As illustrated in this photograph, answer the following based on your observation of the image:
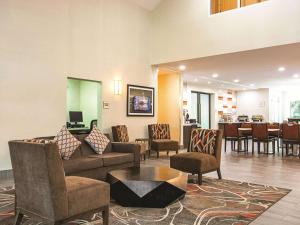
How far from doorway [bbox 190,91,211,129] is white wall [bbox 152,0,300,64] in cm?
533

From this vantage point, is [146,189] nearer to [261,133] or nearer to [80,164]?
[80,164]

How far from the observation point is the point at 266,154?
322 inches

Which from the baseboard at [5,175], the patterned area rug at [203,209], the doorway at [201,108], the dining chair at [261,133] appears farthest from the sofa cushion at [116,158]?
the doorway at [201,108]

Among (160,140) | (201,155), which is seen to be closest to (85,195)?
(201,155)

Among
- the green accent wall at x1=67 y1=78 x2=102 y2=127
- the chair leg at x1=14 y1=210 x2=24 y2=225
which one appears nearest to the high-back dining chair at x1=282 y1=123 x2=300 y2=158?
the green accent wall at x1=67 y1=78 x2=102 y2=127

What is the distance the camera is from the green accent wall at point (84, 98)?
9297 millimetres

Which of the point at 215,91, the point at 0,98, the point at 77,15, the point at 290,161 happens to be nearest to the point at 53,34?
the point at 77,15

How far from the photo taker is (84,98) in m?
9.57

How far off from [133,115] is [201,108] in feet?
21.2

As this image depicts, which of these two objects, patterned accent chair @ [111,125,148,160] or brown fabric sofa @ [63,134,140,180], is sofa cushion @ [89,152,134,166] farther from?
patterned accent chair @ [111,125,148,160]

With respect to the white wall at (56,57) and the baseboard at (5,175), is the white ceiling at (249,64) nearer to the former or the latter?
the white wall at (56,57)

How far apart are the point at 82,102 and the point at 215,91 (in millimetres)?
7086

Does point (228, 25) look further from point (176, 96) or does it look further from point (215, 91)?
point (215, 91)

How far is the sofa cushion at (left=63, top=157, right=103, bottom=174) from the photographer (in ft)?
13.4
